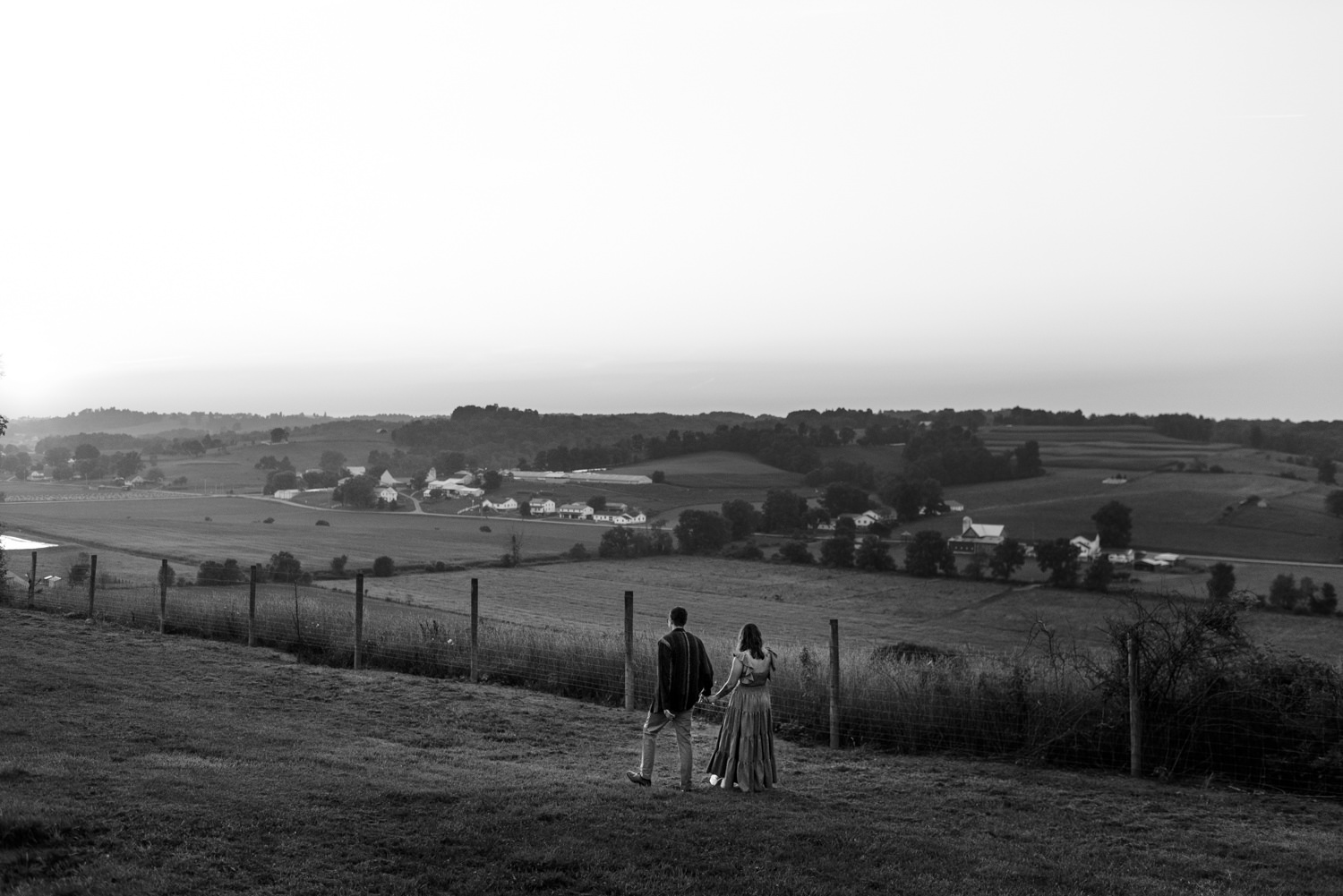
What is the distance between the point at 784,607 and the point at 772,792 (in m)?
36.1

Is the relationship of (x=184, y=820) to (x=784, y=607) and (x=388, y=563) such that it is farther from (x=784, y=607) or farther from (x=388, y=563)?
(x=388, y=563)

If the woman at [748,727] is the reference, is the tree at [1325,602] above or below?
below

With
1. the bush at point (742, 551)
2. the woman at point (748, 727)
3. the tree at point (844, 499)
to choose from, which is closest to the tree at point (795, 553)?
the bush at point (742, 551)

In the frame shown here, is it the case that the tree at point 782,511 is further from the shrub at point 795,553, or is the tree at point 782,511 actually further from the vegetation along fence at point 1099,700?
the vegetation along fence at point 1099,700

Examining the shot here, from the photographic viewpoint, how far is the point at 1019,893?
5980mm

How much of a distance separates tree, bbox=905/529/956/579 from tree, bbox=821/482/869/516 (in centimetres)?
943

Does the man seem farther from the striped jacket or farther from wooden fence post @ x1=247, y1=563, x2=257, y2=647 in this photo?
wooden fence post @ x1=247, y1=563, x2=257, y2=647

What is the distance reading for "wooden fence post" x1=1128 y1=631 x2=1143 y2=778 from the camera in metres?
9.62

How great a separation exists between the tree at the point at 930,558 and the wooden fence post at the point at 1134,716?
44.2 metres

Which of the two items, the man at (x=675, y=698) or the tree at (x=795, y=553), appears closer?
the man at (x=675, y=698)

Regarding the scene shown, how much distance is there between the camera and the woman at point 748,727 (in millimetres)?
8477

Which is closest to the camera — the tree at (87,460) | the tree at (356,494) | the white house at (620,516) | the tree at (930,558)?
the tree at (930,558)

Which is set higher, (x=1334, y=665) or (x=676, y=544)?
(x=1334, y=665)

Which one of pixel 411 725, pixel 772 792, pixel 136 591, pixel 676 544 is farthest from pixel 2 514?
pixel 772 792
